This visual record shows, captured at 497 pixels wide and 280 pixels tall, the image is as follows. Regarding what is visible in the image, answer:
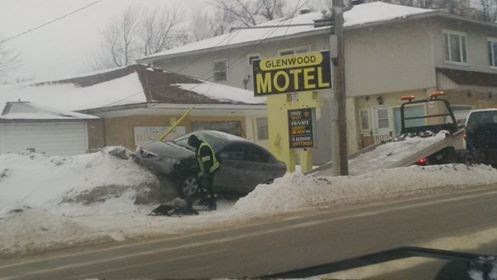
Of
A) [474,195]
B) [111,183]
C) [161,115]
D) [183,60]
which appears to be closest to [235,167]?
[111,183]

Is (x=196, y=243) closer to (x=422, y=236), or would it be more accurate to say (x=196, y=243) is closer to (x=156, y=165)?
(x=422, y=236)

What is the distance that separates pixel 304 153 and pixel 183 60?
18994 mm

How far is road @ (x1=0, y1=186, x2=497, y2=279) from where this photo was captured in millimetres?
7797

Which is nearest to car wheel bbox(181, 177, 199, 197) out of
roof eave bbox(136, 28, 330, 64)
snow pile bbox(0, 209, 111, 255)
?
snow pile bbox(0, 209, 111, 255)

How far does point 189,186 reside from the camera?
51.3 feet

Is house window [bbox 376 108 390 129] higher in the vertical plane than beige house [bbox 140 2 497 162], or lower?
lower

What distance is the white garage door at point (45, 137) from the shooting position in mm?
24016

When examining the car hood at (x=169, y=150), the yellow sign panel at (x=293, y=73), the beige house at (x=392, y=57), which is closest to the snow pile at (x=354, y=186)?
the car hood at (x=169, y=150)

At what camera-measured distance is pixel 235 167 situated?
16.5 m

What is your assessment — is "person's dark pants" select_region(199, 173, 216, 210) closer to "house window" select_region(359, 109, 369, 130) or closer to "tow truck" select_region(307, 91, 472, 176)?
"tow truck" select_region(307, 91, 472, 176)

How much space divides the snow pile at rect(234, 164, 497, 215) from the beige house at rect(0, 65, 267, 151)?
34.5 ft

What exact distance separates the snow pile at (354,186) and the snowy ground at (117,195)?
0.02 m

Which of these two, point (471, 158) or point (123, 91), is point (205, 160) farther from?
point (123, 91)

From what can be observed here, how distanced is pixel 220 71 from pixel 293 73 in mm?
17301
